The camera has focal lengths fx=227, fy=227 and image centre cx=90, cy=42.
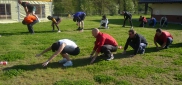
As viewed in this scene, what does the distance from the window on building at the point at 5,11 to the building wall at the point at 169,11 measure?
16.0 metres

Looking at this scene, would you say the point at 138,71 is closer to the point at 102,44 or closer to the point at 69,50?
the point at 102,44

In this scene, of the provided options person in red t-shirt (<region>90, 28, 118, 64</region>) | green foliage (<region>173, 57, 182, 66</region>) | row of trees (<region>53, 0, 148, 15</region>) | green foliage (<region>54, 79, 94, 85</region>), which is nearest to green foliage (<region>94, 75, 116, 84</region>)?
green foliage (<region>54, 79, 94, 85</region>)

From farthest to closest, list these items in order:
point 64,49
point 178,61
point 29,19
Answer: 1. point 29,19
2. point 178,61
3. point 64,49

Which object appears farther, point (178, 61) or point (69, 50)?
point (178, 61)

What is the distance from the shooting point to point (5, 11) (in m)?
23.6

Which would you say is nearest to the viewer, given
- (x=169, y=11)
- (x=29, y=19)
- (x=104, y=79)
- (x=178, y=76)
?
(x=104, y=79)

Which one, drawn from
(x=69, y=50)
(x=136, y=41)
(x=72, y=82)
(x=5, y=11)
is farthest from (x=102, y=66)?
(x=5, y=11)

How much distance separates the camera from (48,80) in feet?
18.8

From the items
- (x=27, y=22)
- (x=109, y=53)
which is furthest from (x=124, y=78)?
(x=27, y=22)

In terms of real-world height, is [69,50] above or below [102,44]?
below

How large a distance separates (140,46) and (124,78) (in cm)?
236

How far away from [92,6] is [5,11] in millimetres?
25997

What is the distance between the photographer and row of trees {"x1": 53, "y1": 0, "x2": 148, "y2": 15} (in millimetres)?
45719

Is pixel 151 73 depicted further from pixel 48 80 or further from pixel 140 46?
pixel 48 80
